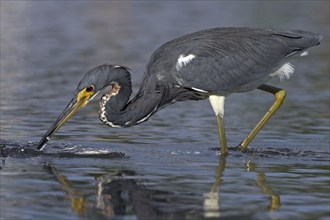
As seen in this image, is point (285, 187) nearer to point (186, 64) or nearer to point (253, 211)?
point (253, 211)

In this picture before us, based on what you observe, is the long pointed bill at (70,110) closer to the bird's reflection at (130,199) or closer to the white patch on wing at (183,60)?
the bird's reflection at (130,199)

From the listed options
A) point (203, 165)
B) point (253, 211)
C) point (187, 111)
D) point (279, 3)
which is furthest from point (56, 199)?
point (279, 3)

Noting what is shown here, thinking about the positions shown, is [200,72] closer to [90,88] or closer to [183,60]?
[183,60]

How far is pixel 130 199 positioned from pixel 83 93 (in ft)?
7.68

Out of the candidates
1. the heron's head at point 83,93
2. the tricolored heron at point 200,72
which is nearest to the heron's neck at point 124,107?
the tricolored heron at point 200,72

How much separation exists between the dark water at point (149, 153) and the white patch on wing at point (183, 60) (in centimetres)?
94

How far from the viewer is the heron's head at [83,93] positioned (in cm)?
1030

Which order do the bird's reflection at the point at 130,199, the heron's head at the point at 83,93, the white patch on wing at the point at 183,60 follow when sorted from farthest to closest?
the white patch on wing at the point at 183,60
the heron's head at the point at 83,93
the bird's reflection at the point at 130,199

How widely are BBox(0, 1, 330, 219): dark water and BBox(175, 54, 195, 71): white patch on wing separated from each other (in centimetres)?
94

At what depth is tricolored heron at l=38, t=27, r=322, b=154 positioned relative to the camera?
10.7m

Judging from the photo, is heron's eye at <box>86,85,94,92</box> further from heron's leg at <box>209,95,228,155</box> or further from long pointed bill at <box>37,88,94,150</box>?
heron's leg at <box>209,95,228,155</box>

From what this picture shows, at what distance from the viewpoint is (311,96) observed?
49.2 feet

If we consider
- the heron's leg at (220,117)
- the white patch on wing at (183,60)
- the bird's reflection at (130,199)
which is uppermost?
the white patch on wing at (183,60)

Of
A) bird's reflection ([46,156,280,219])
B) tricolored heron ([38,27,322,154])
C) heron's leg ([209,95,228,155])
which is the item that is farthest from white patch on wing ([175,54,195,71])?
bird's reflection ([46,156,280,219])
